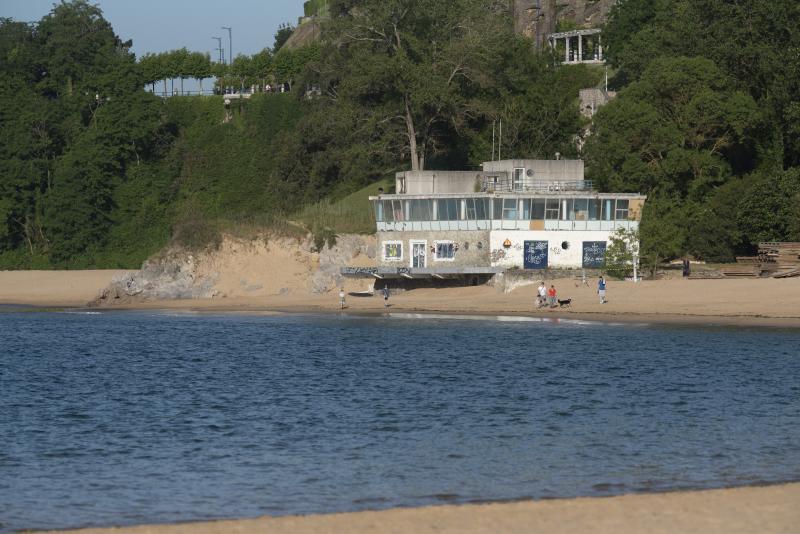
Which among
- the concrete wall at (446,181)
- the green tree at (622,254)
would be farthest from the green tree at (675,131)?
the concrete wall at (446,181)

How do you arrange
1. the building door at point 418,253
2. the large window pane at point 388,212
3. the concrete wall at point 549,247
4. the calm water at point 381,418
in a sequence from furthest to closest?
the large window pane at point 388,212, the building door at point 418,253, the concrete wall at point 549,247, the calm water at point 381,418

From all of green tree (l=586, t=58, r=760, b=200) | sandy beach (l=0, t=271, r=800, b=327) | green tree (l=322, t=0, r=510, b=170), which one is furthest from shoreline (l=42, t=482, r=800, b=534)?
green tree (l=322, t=0, r=510, b=170)

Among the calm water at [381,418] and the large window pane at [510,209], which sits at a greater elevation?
the large window pane at [510,209]

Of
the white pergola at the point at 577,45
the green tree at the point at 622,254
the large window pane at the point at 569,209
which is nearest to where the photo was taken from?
the green tree at the point at 622,254

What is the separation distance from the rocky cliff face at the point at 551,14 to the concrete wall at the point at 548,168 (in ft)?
180

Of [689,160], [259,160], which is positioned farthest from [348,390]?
[259,160]

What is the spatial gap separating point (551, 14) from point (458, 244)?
63754mm

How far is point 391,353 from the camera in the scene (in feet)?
172

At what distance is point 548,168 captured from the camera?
76.0 metres

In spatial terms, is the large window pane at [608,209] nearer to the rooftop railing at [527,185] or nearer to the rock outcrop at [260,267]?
the rooftop railing at [527,185]

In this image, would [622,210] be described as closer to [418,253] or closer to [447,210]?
[447,210]

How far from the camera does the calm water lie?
79.5ft

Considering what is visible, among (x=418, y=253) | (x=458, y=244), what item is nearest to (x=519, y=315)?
(x=458, y=244)

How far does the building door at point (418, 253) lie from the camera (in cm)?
7456
